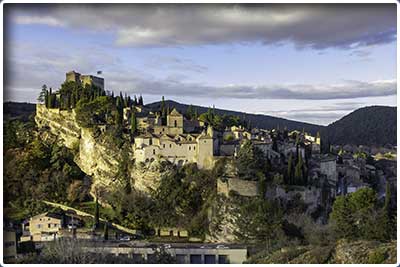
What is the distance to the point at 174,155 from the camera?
14.1 m

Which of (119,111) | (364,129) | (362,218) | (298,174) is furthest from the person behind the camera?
(364,129)

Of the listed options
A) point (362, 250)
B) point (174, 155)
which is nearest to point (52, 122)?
point (174, 155)

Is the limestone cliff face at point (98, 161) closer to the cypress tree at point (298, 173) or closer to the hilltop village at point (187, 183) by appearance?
the hilltop village at point (187, 183)

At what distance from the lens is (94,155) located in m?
15.9

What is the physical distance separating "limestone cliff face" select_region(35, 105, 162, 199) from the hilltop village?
0.11ft

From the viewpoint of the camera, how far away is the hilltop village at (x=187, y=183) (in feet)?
41.4

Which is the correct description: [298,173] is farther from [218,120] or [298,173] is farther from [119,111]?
[119,111]

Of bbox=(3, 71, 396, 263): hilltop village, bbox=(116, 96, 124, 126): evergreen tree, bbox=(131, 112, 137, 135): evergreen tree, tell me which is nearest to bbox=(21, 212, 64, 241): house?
bbox=(3, 71, 396, 263): hilltop village

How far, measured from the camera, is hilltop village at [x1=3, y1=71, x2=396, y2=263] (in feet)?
41.4

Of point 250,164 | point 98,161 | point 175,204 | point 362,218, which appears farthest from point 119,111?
point 362,218

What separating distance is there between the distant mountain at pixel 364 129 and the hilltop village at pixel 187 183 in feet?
21.2

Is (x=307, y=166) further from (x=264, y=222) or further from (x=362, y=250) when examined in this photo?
(x=362, y=250)

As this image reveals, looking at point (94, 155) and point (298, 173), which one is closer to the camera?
point (298, 173)

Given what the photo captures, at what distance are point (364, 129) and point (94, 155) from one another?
49.4 feet
